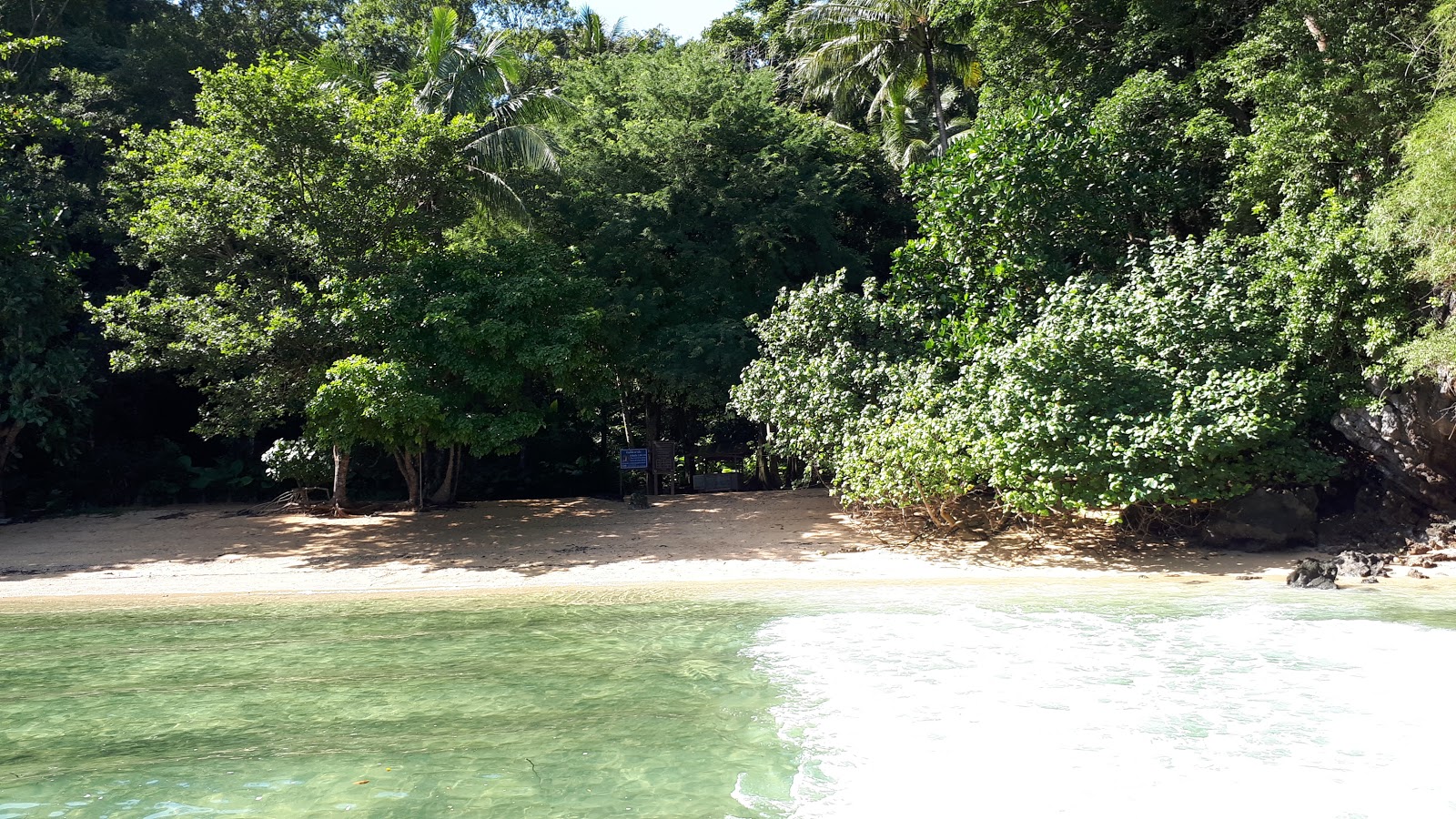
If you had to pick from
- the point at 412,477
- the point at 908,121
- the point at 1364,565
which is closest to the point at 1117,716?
the point at 1364,565

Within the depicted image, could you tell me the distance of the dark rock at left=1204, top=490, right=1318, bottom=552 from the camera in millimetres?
12961

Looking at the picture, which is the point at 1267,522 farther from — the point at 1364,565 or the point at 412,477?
the point at 412,477

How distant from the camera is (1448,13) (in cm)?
1141

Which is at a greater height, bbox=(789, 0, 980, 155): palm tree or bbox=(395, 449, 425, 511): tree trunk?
bbox=(789, 0, 980, 155): palm tree

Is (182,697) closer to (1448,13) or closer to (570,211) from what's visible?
(570,211)

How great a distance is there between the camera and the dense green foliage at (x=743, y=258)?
12.6 m

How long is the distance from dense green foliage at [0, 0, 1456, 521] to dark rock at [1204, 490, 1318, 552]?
758 millimetres

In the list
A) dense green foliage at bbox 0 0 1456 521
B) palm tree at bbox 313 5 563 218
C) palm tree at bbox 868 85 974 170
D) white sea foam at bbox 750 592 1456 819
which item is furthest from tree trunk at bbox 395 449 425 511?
palm tree at bbox 868 85 974 170

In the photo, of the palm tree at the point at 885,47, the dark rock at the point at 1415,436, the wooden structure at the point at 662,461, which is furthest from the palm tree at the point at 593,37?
the dark rock at the point at 1415,436

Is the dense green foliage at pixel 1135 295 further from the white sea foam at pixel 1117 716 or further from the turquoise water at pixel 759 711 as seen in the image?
the white sea foam at pixel 1117 716

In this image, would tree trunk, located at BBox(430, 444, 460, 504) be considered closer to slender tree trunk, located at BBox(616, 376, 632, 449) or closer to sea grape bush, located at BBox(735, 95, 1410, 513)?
slender tree trunk, located at BBox(616, 376, 632, 449)

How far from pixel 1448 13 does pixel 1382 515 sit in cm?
632

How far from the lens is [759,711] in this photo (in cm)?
703

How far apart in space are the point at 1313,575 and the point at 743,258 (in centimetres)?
1139
